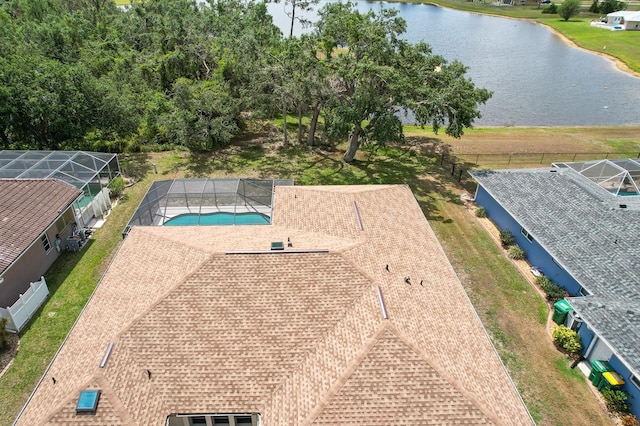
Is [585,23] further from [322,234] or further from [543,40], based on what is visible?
[322,234]

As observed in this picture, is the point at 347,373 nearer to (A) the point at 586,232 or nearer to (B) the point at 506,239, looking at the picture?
(B) the point at 506,239

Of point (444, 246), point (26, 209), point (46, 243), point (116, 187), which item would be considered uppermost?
point (26, 209)

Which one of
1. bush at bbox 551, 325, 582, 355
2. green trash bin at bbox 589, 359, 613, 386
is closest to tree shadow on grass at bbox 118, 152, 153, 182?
bush at bbox 551, 325, 582, 355

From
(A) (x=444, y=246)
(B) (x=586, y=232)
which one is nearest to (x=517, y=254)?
(B) (x=586, y=232)

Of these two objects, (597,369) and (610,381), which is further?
(597,369)

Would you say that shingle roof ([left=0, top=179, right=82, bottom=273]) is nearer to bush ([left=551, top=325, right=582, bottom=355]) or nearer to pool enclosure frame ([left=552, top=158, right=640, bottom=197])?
bush ([left=551, top=325, right=582, bottom=355])

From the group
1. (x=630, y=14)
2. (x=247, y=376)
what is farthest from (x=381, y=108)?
(x=630, y=14)
